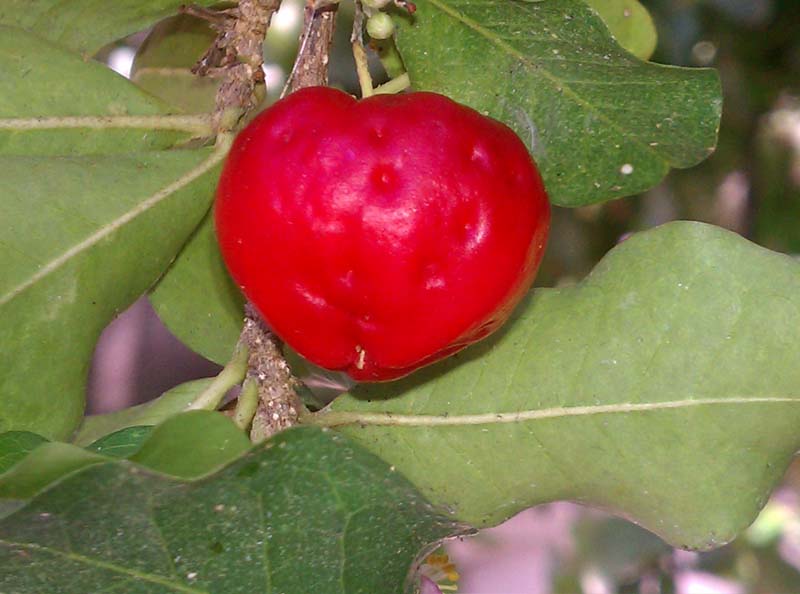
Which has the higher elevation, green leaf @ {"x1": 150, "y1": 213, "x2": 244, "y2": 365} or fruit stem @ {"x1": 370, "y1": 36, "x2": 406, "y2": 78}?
fruit stem @ {"x1": 370, "y1": 36, "x2": 406, "y2": 78}

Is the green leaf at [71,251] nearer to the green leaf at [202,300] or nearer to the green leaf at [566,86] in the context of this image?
the green leaf at [202,300]

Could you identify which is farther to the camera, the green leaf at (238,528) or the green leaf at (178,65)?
the green leaf at (178,65)

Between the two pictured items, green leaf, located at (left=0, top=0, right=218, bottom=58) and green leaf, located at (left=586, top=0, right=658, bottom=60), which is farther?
green leaf, located at (left=586, top=0, right=658, bottom=60)

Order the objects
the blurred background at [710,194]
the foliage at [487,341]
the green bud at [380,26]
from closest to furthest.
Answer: the foliage at [487,341] → the green bud at [380,26] → the blurred background at [710,194]

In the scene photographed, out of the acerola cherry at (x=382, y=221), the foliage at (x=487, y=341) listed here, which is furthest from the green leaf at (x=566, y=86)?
the acerola cherry at (x=382, y=221)

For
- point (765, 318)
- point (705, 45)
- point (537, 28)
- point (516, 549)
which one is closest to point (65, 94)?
point (537, 28)

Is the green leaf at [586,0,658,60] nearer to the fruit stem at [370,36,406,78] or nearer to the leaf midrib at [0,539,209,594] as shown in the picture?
the fruit stem at [370,36,406,78]

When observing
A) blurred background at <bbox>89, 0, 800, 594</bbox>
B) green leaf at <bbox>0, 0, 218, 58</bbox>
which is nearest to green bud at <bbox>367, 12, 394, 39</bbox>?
green leaf at <bbox>0, 0, 218, 58</bbox>
